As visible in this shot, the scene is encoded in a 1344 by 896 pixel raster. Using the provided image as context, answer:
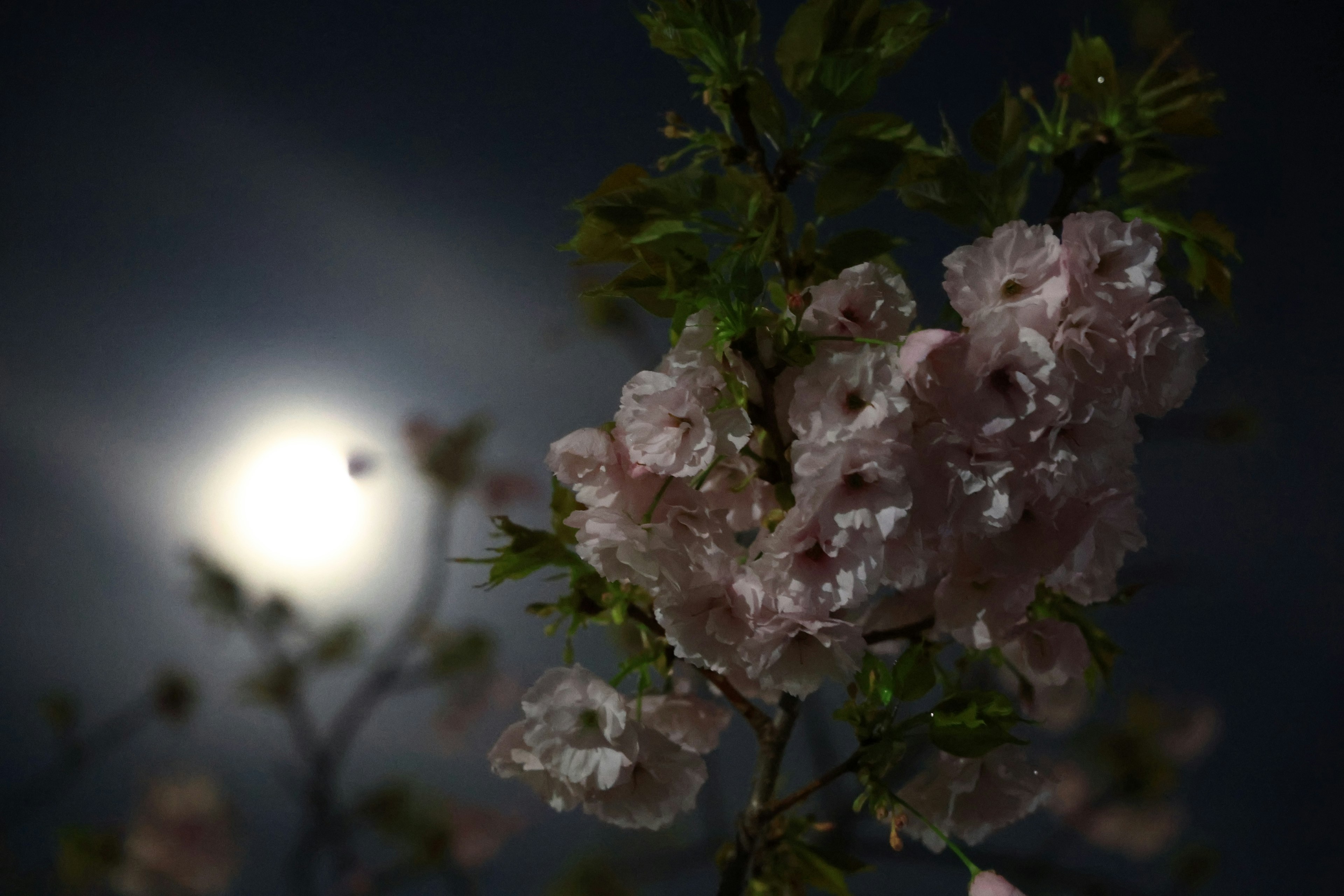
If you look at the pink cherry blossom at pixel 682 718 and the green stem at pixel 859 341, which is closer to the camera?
the green stem at pixel 859 341

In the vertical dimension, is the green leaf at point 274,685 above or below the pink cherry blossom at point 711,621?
above

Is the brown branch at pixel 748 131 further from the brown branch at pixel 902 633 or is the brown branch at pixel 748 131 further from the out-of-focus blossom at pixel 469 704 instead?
the out-of-focus blossom at pixel 469 704

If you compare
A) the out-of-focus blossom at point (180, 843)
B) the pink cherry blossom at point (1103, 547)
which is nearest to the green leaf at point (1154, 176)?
the pink cherry blossom at point (1103, 547)

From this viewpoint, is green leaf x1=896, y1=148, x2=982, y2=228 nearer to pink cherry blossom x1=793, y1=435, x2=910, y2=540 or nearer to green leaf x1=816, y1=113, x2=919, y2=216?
green leaf x1=816, y1=113, x2=919, y2=216

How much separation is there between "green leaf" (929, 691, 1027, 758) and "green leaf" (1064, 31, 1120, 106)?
0.38 metres

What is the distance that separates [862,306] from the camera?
0.41 m

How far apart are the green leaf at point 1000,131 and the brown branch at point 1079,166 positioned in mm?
46

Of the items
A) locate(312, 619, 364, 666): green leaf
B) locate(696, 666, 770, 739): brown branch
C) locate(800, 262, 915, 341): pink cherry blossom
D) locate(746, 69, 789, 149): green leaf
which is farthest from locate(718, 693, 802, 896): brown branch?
locate(312, 619, 364, 666): green leaf

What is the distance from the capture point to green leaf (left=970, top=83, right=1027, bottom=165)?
0.47m

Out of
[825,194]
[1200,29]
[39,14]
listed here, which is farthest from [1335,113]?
[39,14]

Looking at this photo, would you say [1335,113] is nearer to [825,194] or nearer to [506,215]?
[825,194]

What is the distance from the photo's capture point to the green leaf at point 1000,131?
0.47 m

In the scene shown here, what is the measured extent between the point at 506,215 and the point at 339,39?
23 cm

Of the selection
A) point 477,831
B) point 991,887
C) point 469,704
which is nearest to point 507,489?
point 469,704
